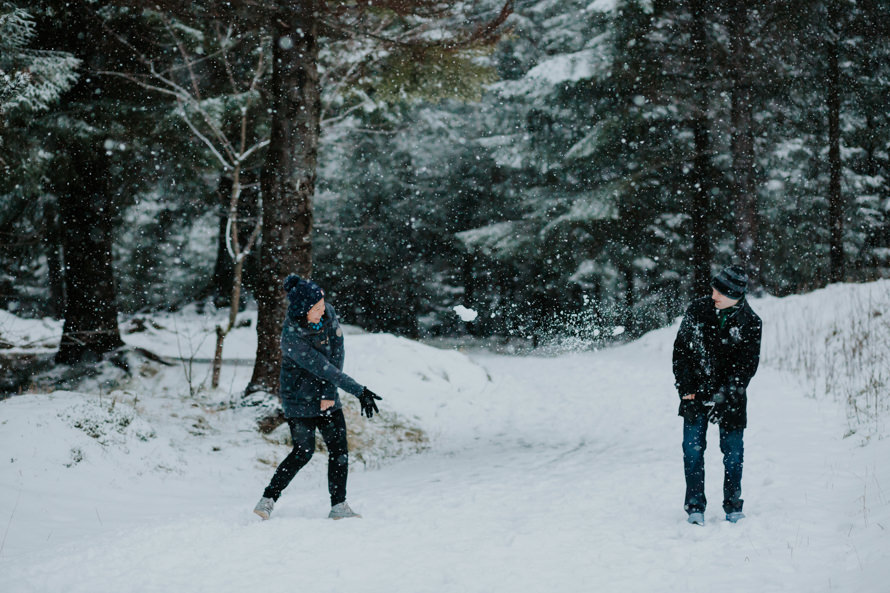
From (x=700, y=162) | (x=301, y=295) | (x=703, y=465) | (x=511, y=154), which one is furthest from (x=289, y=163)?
(x=511, y=154)

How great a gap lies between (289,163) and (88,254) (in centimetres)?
673

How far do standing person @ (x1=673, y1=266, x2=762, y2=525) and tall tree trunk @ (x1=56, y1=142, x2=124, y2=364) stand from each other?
37.1ft

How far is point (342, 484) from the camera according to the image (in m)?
5.27

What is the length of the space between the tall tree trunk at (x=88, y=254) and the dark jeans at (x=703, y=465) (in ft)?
37.2

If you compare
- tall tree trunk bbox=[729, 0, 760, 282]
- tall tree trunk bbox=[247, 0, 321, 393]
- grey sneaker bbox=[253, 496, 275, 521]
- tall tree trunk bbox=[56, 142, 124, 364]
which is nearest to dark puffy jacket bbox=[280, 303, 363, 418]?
grey sneaker bbox=[253, 496, 275, 521]

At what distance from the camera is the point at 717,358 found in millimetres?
4945

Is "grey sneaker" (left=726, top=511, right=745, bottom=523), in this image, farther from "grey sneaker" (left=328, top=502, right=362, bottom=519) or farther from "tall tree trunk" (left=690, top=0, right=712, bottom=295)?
"tall tree trunk" (left=690, top=0, right=712, bottom=295)

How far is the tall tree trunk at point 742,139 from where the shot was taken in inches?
629

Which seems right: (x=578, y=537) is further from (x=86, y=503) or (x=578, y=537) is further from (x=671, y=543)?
(x=86, y=503)

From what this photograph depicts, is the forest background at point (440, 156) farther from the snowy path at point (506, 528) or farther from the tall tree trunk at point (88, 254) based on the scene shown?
the snowy path at point (506, 528)

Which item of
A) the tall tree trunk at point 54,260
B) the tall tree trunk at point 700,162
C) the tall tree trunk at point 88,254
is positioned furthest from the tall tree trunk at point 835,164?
the tall tree trunk at point 54,260

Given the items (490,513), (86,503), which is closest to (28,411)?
(86,503)

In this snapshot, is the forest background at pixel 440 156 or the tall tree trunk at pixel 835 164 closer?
the forest background at pixel 440 156

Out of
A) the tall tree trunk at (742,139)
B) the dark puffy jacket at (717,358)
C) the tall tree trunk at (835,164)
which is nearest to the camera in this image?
the dark puffy jacket at (717,358)
